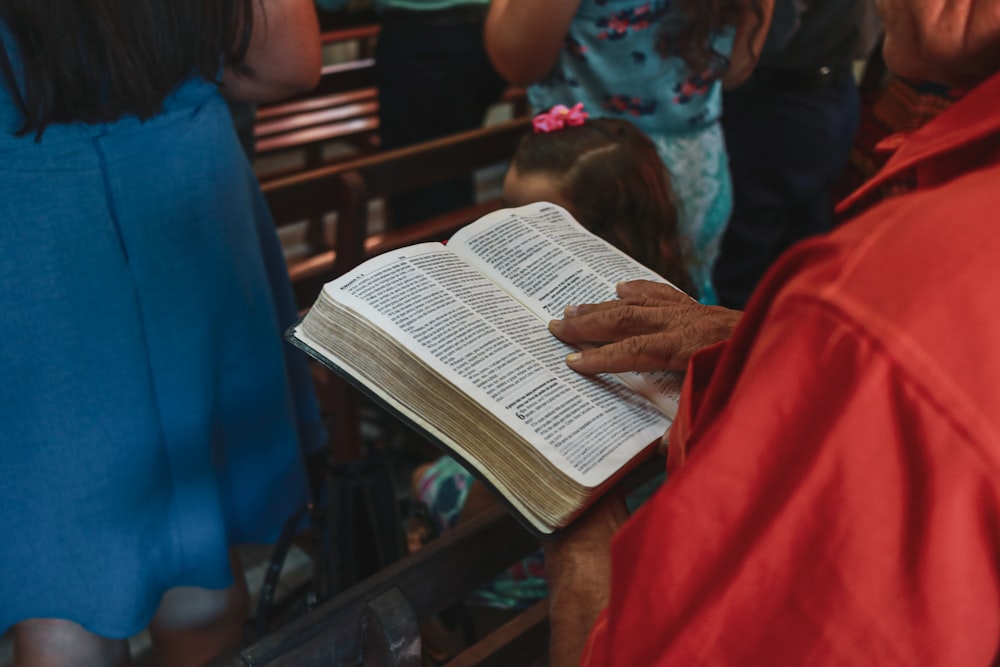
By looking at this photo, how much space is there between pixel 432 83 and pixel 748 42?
3.57ft

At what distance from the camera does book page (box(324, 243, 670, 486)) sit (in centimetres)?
78

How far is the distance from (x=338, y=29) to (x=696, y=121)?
1910 mm

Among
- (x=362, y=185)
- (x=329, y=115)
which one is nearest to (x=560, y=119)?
(x=362, y=185)

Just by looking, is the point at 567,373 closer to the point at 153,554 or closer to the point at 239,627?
the point at 153,554

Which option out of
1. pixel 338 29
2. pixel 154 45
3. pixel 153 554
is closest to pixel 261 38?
pixel 154 45

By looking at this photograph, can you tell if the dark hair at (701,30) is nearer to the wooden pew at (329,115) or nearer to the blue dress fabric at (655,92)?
the blue dress fabric at (655,92)

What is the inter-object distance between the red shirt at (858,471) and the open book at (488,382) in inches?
10.1

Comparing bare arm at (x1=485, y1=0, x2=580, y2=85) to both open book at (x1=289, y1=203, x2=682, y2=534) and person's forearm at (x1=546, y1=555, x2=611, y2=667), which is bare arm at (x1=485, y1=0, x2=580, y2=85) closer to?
open book at (x1=289, y1=203, x2=682, y2=534)

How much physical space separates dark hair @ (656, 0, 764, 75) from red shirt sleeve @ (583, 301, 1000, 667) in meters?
1.30

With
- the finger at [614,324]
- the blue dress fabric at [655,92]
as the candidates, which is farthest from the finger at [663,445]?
the blue dress fabric at [655,92]

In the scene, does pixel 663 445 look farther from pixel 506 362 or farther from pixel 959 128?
pixel 959 128

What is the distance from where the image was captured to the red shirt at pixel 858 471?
16.2 inches

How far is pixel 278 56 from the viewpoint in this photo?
4.23 feet

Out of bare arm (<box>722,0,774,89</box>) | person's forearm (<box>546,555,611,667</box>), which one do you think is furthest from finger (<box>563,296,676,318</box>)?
bare arm (<box>722,0,774,89</box>)
